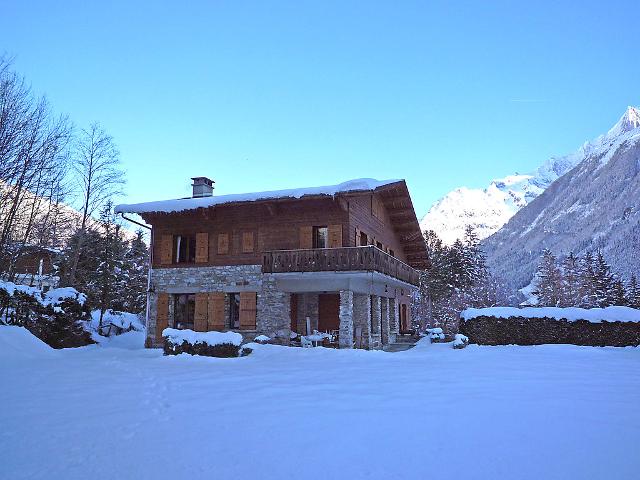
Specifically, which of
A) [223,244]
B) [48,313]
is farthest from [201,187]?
[48,313]

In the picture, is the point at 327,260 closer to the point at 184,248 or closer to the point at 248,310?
the point at 248,310

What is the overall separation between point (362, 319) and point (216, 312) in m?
6.27

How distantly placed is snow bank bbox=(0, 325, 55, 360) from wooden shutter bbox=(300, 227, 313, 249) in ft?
31.5

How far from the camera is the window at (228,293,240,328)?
20.1 m

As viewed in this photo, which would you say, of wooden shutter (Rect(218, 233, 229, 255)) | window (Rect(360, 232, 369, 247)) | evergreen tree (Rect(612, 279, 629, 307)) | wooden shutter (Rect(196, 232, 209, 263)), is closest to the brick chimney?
wooden shutter (Rect(196, 232, 209, 263))

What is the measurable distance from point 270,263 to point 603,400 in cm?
1321

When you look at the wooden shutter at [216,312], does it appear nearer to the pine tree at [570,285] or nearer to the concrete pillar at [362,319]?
the concrete pillar at [362,319]

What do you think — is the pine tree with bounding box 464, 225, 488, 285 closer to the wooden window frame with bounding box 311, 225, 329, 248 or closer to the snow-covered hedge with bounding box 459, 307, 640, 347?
the snow-covered hedge with bounding box 459, 307, 640, 347

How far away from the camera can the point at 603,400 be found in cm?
677

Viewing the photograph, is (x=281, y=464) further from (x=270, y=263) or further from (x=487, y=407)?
(x=270, y=263)

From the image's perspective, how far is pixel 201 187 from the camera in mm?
24438

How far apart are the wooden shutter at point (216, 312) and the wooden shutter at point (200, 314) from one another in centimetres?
28

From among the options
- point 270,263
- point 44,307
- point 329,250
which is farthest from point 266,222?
point 44,307

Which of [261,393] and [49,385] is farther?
[49,385]
